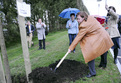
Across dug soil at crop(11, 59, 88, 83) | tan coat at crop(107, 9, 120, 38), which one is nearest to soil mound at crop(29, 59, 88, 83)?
dug soil at crop(11, 59, 88, 83)

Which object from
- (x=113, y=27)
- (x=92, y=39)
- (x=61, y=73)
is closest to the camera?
(x=92, y=39)

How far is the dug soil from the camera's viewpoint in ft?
8.47

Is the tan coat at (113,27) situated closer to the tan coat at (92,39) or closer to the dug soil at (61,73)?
the tan coat at (92,39)

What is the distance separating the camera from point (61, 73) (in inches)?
128

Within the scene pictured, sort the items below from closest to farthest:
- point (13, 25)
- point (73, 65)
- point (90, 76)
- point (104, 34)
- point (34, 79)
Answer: point (34, 79), point (104, 34), point (90, 76), point (73, 65), point (13, 25)

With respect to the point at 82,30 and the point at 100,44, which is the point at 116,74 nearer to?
the point at 100,44

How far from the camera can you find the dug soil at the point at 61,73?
102 inches

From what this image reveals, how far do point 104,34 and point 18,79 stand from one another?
3146mm

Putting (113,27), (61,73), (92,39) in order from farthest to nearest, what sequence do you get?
1. (113,27)
2. (61,73)
3. (92,39)

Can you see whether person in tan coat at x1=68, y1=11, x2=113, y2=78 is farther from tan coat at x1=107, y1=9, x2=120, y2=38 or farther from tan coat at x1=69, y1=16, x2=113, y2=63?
tan coat at x1=107, y1=9, x2=120, y2=38

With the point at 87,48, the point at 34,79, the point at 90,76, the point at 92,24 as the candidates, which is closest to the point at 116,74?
the point at 90,76

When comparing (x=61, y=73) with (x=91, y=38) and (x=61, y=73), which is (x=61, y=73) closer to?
(x=61, y=73)

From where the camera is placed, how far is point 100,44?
274 centimetres

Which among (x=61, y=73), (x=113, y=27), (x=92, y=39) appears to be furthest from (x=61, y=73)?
→ (x=113, y=27)
